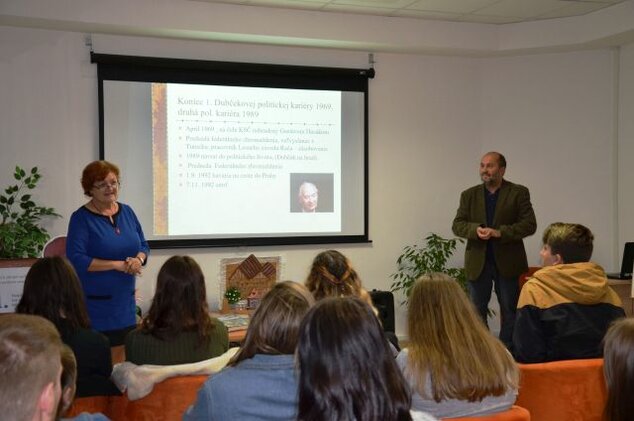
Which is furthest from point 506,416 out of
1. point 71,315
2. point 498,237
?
point 498,237

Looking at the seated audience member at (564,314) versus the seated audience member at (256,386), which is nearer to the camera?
the seated audience member at (256,386)

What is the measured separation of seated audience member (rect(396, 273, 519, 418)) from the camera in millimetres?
2207

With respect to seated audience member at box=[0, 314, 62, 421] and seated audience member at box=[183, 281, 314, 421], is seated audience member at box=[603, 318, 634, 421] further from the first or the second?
seated audience member at box=[0, 314, 62, 421]

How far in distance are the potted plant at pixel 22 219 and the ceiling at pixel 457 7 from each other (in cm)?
200

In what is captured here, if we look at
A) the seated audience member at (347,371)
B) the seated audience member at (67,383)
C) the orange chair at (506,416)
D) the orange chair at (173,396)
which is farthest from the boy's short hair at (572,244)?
the seated audience member at (67,383)

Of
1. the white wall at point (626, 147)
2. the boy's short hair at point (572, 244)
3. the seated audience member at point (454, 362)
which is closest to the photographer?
the seated audience member at point (454, 362)

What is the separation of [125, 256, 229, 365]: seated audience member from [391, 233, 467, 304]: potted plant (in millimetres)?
3900

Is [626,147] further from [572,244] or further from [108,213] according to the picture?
[108,213]

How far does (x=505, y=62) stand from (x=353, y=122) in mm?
1649

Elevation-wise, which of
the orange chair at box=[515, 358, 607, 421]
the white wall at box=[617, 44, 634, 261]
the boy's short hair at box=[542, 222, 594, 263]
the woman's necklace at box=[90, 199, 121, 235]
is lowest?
the orange chair at box=[515, 358, 607, 421]

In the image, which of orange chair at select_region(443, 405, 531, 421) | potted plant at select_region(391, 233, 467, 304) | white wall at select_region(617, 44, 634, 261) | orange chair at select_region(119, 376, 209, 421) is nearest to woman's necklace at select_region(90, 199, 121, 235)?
orange chair at select_region(119, 376, 209, 421)

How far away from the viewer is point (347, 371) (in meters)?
1.45

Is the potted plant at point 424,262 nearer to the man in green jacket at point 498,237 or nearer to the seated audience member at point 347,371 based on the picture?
the man in green jacket at point 498,237

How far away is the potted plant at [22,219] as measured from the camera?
489 cm
